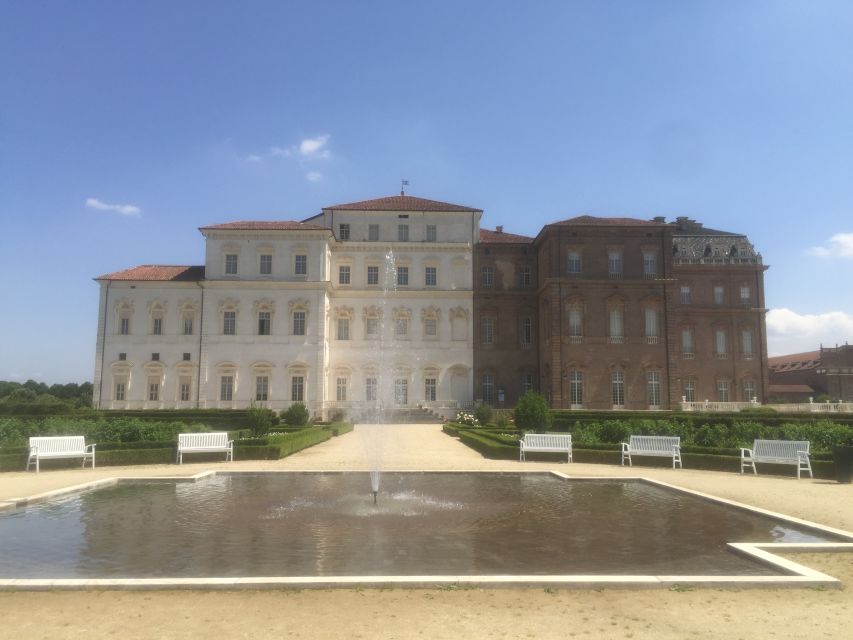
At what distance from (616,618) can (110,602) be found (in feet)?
13.2

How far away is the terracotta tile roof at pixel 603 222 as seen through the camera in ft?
124

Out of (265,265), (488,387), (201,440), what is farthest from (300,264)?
(201,440)

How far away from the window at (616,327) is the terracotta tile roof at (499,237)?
7563 mm

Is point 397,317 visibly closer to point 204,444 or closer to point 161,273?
point 161,273

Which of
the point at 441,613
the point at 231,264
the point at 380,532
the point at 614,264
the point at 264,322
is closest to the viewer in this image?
the point at 441,613

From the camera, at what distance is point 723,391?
4216cm

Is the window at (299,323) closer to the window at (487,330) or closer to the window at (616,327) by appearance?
the window at (487,330)

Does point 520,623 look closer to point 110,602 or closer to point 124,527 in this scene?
point 110,602

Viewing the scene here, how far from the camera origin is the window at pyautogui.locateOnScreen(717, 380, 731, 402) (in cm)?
4188

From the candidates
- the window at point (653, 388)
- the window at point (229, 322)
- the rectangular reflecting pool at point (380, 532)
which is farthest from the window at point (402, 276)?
the rectangular reflecting pool at point (380, 532)

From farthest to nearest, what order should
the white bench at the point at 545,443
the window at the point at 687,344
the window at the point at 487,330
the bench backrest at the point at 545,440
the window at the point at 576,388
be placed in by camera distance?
the window at the point at 687,344, the window at the point at 487,330, the window at the point at 576,388, the bench backrest at the point at 545,440, the white bench at the point at 545,443

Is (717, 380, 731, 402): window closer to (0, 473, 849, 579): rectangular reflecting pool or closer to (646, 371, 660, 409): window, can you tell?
(646, 371, 660, 409): window

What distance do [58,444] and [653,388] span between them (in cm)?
3118

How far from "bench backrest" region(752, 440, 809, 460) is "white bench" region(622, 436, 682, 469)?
1.69 metres
